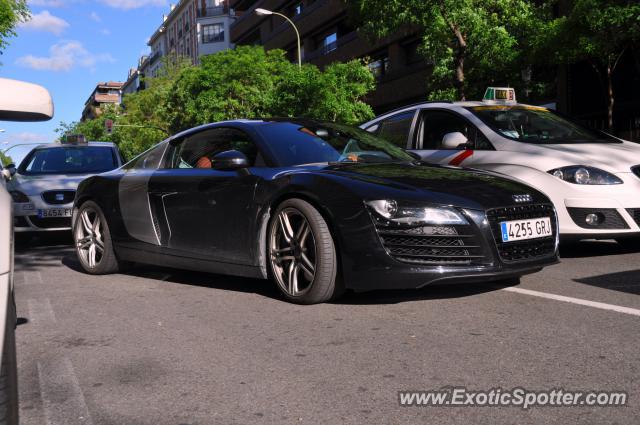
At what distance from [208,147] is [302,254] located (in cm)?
167

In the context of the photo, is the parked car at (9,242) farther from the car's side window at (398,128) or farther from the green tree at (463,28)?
the green tree at (463,28)

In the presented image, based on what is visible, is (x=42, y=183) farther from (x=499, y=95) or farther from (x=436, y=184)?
(x=436, y=184)

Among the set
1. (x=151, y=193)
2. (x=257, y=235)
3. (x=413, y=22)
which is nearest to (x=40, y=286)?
(x=151, y=193)

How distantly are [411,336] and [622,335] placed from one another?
106cm

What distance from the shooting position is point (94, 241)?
6.59m

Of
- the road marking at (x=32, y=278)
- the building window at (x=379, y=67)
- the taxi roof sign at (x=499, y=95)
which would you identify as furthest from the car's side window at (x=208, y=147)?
the building window at (x=379, y=67)

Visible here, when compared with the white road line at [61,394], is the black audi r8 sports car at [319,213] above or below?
above

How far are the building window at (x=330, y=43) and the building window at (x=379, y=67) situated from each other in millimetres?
3922

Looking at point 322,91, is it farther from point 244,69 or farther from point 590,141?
point 590,141

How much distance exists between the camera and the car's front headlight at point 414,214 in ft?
13.6

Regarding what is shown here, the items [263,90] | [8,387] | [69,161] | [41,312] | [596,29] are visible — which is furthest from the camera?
[263,90]

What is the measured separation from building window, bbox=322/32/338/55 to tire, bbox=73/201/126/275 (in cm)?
3210

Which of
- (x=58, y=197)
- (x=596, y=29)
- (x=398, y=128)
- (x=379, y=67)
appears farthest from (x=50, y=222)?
(x=379, y=67)
